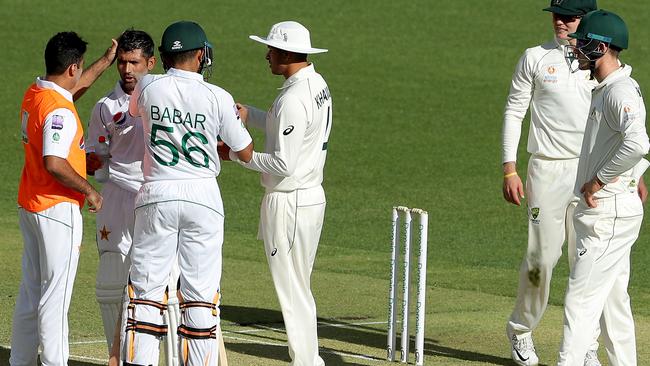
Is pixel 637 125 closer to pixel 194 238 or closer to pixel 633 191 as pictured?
pixel 633 191

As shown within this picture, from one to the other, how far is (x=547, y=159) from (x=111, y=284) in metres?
2.97

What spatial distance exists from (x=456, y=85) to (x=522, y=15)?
Answer: 6283 millimetres

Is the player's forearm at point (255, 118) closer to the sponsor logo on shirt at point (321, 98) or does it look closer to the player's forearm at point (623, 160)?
the sponsor logo on shirt at point (321, 98)

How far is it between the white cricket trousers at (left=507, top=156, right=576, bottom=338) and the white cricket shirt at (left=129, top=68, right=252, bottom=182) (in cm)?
242

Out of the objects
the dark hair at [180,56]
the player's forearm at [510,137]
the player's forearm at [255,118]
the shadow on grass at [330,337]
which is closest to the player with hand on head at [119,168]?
the player's forearm at [255,118]

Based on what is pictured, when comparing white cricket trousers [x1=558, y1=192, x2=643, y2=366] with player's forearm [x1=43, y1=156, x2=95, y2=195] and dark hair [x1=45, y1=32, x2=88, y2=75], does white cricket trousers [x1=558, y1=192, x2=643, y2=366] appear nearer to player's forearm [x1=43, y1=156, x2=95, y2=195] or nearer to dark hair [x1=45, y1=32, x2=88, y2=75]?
player's forearm [x1=43, y1=156, x2=95, y2=195]

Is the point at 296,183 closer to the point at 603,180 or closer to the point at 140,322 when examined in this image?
the point at 140,322

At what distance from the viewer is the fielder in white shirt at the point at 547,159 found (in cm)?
840

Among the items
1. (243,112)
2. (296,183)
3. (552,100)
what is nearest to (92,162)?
(243,112)

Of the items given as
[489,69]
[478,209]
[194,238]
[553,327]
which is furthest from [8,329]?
[489,69]

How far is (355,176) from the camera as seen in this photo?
679 inches

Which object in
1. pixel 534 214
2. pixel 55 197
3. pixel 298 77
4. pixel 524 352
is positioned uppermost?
pixel 298 77

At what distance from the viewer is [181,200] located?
22.5ft

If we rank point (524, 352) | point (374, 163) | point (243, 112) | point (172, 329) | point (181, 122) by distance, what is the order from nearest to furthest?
point (181, 122), point (172, 329), point (243, 112), point (524, 352), point (374, 163)
